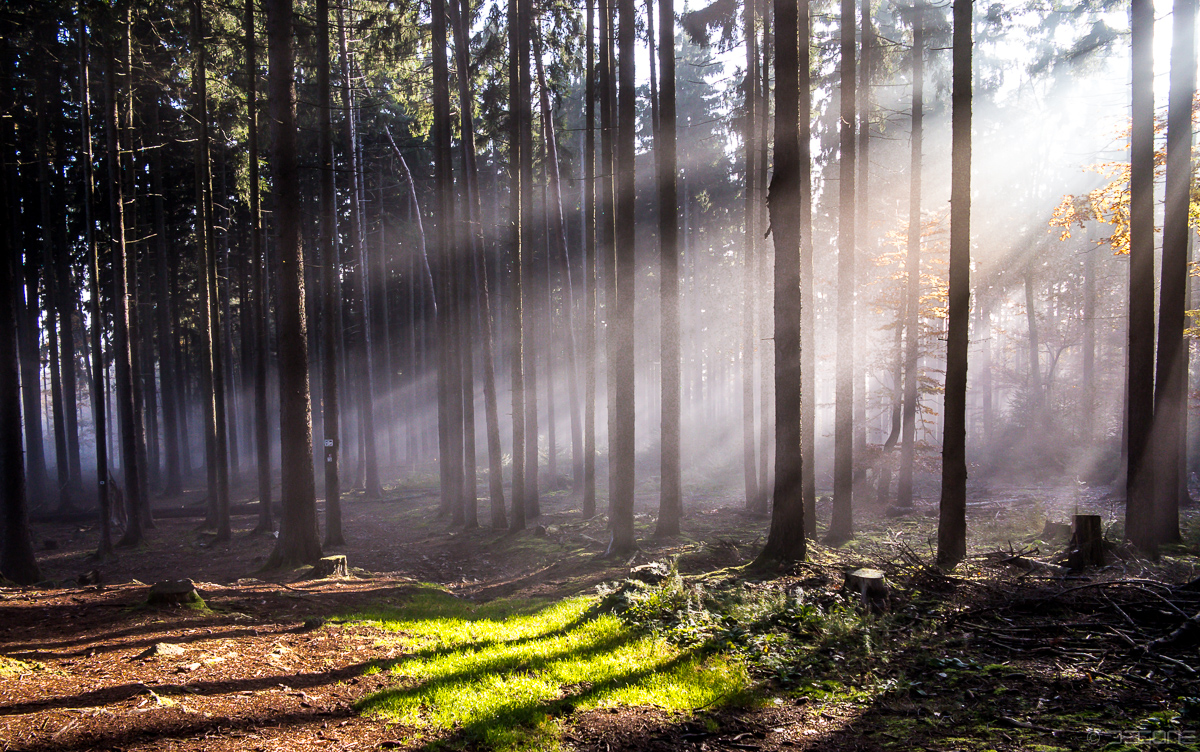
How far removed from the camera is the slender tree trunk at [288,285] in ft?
34.8

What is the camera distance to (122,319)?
1519 centimetres

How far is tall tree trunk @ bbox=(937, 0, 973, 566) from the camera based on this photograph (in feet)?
30.9

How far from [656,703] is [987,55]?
115ft

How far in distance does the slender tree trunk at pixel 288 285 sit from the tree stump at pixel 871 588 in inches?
356

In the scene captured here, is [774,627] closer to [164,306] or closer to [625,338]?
[625,338]

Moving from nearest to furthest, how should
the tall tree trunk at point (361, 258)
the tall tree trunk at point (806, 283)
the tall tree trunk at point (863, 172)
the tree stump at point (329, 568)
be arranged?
the tree stump at point (329, 568), the tall tree trunk at point (806, 283), the tall tree trunk at point (863, 172), the tall tree trunk at point (361, 258)

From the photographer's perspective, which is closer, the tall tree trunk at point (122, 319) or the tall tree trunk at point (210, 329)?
the tall tree trunk at point (122, 319)

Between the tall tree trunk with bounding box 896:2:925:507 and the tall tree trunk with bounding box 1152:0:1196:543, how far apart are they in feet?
18.9

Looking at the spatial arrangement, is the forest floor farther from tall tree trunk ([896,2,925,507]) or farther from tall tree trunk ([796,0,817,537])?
tall tree trunk ([896,2,925,507])

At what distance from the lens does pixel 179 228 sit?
2616cm

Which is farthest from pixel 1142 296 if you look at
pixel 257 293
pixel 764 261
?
pixel 257 293

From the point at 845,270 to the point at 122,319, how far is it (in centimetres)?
1754

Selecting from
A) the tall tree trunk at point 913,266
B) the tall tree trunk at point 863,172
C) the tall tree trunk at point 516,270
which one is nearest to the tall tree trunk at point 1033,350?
the tall tree trunk at point 863,172

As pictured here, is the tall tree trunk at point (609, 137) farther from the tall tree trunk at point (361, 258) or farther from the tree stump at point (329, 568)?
the tall tree trunk at point (361, 258)
